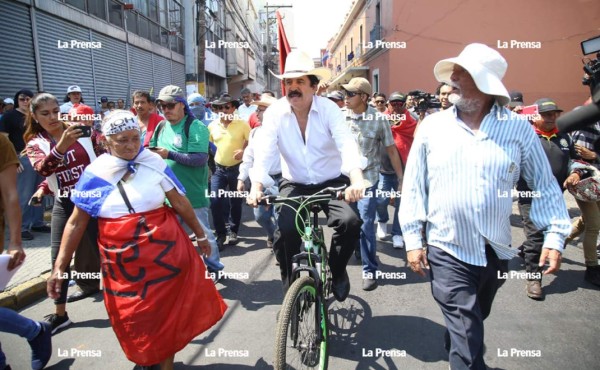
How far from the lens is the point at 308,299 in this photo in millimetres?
2695

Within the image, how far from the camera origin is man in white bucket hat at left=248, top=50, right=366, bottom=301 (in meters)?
3.04

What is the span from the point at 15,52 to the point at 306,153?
8.15 metres

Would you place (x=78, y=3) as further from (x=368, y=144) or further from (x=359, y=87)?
(x=368, y=144)

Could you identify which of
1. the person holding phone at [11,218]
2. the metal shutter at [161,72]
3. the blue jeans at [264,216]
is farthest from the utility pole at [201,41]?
the person holding phone at [11,218]

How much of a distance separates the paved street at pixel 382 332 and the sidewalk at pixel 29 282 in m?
0.13

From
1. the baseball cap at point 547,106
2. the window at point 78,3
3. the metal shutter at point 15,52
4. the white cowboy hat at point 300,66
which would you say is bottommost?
the baseball cap at point 547,106

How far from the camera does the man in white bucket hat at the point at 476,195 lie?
84.7 inches

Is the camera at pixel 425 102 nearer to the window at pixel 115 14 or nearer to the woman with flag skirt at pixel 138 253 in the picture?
the woman with flag skirt at pixel 138 253

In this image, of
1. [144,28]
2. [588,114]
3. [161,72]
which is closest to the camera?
[588,114]

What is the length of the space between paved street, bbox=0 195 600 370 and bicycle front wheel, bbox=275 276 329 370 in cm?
38

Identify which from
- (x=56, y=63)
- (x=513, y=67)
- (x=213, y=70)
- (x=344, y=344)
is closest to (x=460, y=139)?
(x=344, y=344)

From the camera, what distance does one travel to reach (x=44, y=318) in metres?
3.86

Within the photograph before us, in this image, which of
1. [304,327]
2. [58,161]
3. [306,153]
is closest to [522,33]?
[306,153]

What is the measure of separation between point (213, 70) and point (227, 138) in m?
21.1
